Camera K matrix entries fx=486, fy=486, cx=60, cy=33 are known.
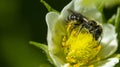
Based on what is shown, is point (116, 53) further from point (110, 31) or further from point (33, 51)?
point (33, 51)

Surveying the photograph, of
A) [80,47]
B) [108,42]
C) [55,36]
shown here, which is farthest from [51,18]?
[108,42]

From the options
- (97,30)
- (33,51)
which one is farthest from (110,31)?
(33,51)

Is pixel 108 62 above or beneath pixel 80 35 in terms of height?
beneath

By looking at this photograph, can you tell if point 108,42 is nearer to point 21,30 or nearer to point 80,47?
point 80,47

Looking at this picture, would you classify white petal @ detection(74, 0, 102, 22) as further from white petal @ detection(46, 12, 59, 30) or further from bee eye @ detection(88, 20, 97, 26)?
white petal @ detection(46, 12, 59, 30)

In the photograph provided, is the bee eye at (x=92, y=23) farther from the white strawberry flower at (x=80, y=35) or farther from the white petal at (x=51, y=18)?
the white petal at (x=51, y=18)

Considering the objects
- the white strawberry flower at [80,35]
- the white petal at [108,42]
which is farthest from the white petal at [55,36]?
the white petal at [108,42]
